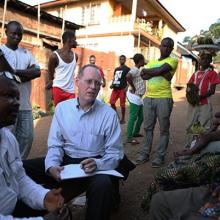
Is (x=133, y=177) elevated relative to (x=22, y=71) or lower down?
lower down

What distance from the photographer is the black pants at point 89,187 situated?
9.12 feet

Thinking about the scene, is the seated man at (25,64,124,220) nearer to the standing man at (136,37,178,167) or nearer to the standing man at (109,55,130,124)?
the standing man at (136,37,178,167)

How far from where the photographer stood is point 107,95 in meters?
15.4

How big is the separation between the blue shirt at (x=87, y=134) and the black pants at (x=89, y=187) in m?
0.11

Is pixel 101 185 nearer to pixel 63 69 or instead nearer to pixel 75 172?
pixel 75 172

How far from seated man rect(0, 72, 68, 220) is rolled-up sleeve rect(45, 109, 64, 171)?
2.19 ft

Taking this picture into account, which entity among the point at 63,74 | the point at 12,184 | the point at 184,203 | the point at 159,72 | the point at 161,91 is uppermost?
the point at 159,72

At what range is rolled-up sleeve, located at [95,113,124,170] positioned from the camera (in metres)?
3.22

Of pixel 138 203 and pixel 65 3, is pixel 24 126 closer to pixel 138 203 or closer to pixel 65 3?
pixel 138 203

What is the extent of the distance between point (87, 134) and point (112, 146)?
250 mm

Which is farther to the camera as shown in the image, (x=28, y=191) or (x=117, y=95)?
(x=117, y=95)

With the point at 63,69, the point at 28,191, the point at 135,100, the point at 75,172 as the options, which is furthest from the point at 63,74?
the point at 28,191

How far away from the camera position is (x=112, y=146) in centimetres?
331

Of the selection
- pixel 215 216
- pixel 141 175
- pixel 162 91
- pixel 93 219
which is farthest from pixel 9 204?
Answer: pixel 162 91
